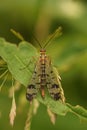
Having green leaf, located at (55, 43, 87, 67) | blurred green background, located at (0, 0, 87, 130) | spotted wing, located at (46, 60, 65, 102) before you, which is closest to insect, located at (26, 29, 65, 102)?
spotted wing, located at (46, 60, 65, 102)

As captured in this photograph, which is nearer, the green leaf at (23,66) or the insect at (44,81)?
the green leaf at (23,66)

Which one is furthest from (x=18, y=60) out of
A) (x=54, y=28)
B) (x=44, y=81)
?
(x=54, y=28)

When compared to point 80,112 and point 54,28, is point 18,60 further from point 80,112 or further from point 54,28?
point 54,28

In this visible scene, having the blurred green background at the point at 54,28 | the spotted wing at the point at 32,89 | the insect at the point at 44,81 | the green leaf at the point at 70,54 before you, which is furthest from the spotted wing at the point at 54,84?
the blurred green background at the point at 54,28

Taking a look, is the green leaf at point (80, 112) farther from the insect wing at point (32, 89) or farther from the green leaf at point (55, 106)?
the insect wing at point (32, 89)

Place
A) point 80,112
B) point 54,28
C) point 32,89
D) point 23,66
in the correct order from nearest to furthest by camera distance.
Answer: point 80,112
point 32,89
point 23,66
point 54,28

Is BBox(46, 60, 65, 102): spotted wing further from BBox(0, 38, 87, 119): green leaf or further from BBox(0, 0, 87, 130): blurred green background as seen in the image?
BBox(0, 0, 87, 130): blurred green background
